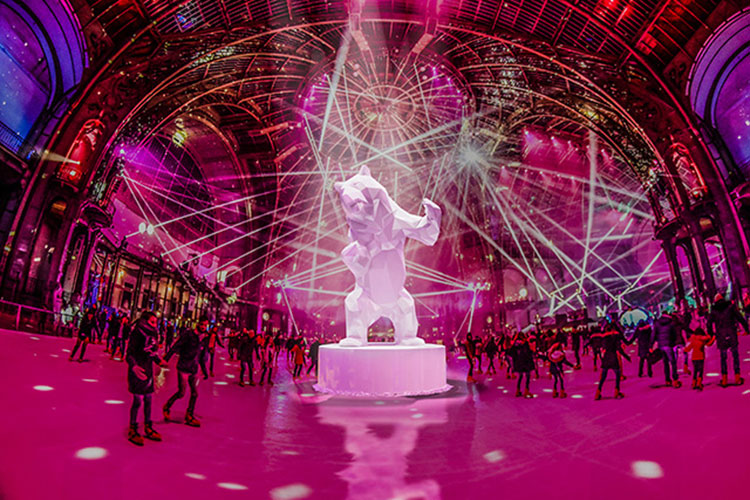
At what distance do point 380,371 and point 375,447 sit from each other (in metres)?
3.09

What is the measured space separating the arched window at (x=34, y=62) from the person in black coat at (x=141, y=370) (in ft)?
43.8

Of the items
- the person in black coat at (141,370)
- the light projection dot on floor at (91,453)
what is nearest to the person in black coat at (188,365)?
the person in black coat at (141,370)

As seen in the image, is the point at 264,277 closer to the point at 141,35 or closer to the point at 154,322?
the point at 141,35

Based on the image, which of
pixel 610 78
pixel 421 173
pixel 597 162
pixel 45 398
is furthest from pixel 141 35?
pixel 597 162

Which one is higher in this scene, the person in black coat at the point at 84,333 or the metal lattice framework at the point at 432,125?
the metal lattice framework at the point at 432,125

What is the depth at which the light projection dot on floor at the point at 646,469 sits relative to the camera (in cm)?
308

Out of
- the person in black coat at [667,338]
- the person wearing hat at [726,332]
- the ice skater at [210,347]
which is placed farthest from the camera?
the ice skater at [210,347]

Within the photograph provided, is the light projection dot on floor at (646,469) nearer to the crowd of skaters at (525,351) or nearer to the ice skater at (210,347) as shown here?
the crowd of skaters at (525,351)

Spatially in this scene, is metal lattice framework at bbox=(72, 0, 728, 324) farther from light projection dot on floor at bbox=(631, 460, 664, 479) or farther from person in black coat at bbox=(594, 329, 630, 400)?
light projection dot on floor at bbox=(631, 460, 664, 479)

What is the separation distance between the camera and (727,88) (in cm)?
1362

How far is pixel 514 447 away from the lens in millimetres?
3943

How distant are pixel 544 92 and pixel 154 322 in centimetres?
1984

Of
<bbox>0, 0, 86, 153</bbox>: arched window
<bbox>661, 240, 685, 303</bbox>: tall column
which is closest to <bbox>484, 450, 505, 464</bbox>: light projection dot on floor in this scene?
<bbox>0, 0, 86, 153</bbox>: arched window

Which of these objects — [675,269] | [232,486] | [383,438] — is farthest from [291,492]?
[675,269]
